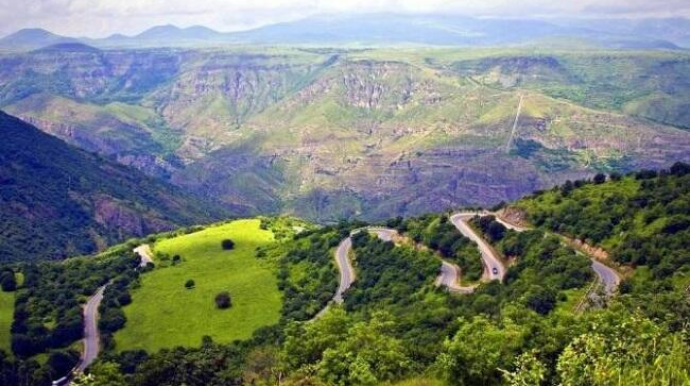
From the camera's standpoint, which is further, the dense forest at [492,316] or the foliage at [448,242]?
the foliage at [448,242]

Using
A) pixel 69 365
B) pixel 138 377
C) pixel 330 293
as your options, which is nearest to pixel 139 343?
pixel 69 365

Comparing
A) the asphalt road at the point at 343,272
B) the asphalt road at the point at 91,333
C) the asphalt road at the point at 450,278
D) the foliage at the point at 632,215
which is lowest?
the asphalt road at the point at 91,333

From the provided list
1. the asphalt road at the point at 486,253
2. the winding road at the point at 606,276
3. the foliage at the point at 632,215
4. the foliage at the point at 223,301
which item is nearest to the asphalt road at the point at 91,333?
the foliage at the point at 223,301

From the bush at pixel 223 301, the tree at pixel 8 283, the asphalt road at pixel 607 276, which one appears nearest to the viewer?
the asphalt road at pixel 607 276

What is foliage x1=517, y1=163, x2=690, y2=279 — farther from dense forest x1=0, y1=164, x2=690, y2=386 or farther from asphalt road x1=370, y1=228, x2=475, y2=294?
asphalt road x1=370, y1=228, x2=475, y2=294

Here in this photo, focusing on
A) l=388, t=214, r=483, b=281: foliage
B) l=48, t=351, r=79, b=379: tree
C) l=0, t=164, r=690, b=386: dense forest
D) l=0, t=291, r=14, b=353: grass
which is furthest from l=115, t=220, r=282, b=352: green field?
l=388, t=214, r=483, b=281: foliage

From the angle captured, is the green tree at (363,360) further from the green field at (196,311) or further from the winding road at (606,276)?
the green field at (196,311)

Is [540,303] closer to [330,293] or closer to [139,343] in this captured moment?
[330,293]

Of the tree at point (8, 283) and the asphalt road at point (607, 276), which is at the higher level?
the asphalt road at point (607, 276)
